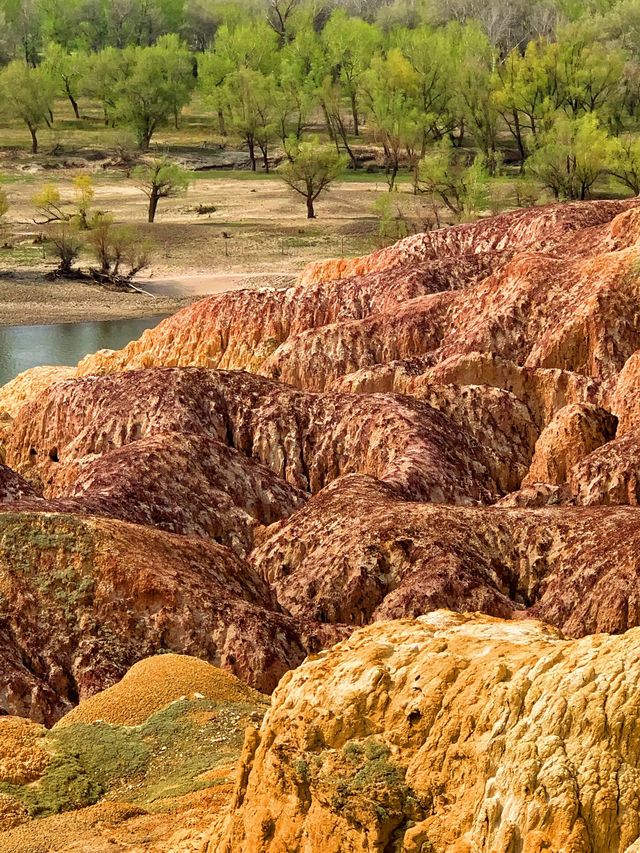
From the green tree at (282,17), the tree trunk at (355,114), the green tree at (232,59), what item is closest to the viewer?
the tree trunk at (355,114)

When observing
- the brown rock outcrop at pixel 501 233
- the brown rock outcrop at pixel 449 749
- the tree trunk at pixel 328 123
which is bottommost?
the tree trunk at pixel 328 123

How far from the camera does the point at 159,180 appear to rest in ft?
277

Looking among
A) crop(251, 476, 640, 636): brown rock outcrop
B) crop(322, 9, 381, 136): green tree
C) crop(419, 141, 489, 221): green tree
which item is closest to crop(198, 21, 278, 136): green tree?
crop(322, 9, 381, 136): green tree

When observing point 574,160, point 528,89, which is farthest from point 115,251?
point 528,89

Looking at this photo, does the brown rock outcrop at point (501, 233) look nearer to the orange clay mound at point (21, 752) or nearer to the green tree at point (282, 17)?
the orange clay mound at point (21, 752)

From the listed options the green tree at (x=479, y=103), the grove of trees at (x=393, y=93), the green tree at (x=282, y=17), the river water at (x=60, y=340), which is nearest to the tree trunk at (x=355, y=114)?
the grove of trees at (x=393, y=93)

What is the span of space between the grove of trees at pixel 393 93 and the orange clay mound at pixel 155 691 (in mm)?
67839

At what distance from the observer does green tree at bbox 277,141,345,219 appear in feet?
282

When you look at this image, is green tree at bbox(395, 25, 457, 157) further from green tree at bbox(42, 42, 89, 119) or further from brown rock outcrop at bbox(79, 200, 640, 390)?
brown rock outcrop at bbox(79, 200, 640, 390)

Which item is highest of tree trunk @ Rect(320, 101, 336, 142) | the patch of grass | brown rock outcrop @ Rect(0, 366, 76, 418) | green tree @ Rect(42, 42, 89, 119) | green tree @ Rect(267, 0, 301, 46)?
green tree @ Rect(267, 0, 301, 46)

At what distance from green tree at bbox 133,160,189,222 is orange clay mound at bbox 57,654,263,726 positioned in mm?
70681

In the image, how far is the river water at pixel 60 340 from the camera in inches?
2213

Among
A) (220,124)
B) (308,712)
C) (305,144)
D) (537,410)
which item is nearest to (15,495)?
(537,410)

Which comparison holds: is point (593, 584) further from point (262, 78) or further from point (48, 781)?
point (262, 78)
